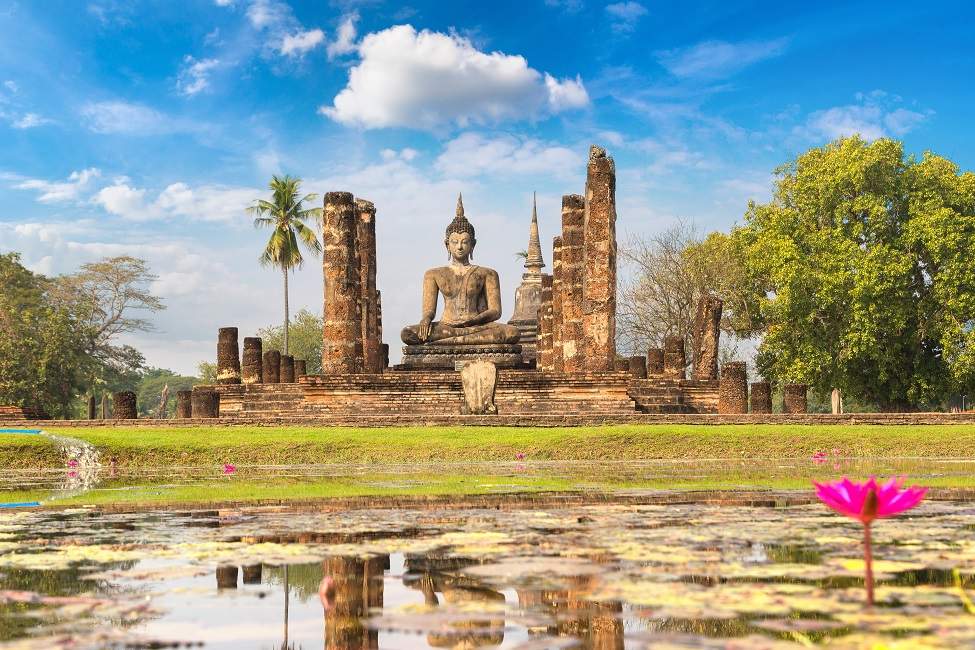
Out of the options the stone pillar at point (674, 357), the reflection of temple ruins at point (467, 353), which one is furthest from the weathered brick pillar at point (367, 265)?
the stone pillar at point (674, 357)

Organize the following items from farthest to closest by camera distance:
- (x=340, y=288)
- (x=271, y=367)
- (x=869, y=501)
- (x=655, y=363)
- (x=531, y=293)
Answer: (x=531, y=293) → (x=655, y=363) → (x=271, y=367) → (x=340, y=288) → (x=869, y=501)

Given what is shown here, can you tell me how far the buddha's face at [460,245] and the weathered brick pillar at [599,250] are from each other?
6.88 m

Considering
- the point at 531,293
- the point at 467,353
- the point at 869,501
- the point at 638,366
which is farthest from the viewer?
the point at 531,293

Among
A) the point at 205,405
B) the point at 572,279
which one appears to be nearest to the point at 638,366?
the point at 572,279

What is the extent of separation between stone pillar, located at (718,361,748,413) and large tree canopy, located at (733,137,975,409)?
877cm

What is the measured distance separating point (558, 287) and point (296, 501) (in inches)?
1176

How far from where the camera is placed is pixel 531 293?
65250mm

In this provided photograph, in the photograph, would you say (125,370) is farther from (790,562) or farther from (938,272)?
(790,562)

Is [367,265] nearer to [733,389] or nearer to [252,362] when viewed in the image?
[252,362]

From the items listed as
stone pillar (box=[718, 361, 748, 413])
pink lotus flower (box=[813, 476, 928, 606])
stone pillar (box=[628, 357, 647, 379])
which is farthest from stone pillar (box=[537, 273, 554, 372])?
pink lotus flower (box=[813, 476, 928, 606])

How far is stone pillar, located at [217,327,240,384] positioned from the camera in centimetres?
3797

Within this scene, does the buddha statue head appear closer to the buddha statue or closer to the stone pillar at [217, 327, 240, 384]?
the buddha statue

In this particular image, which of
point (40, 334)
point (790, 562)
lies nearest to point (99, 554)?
point (790, 562)

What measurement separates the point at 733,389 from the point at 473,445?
43.5ft
